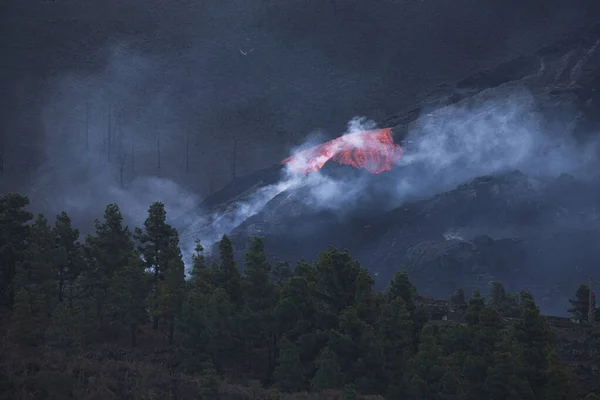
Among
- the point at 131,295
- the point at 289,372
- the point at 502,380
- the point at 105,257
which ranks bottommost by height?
the point at 502,380

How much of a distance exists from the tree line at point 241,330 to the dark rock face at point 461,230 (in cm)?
7708

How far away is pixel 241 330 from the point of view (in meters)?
45.6

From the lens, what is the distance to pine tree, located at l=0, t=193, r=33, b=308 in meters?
52.1

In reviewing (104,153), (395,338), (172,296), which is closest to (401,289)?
(395,338)

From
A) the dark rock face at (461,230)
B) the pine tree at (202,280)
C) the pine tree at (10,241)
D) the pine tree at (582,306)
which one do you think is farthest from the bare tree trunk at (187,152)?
the pine tree at (202,280)

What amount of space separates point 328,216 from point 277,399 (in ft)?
361

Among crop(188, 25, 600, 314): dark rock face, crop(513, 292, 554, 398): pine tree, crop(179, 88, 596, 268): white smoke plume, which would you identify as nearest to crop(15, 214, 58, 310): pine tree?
crop(513, 292, 554, 398): pine tree

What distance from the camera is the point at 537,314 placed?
Answer: 140 feet

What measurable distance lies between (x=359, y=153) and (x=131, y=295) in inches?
4362

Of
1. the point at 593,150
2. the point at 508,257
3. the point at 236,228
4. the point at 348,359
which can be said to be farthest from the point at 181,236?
the point at 348,359

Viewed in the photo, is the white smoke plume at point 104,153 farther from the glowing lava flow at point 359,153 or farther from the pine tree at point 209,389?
the pine tree at point 209,389

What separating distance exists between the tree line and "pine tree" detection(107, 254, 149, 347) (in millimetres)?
88

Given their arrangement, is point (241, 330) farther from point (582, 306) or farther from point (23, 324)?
point (582, 306)

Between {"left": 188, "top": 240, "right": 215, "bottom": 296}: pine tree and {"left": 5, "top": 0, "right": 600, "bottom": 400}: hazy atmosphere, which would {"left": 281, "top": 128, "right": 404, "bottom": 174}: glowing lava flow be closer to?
{"left": 5, "top": 0, "right": 600, "bottom": 400}: hazy atmosphere
